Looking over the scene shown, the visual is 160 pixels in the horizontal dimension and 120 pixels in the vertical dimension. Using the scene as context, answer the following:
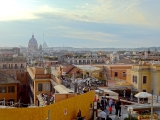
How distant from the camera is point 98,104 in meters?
17.7

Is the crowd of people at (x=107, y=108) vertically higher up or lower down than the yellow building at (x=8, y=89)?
higher up

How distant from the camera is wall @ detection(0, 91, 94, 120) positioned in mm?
12055

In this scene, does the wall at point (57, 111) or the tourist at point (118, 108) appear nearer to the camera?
the wall at point (57, 111)

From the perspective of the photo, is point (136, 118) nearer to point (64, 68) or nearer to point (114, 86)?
point (114, 86)

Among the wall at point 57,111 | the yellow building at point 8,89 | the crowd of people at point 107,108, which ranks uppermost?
the wall at point 57,111

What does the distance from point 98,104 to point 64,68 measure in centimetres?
2649

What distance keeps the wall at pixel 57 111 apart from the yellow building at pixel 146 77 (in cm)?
2209

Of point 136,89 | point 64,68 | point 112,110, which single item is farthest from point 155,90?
point 112,110

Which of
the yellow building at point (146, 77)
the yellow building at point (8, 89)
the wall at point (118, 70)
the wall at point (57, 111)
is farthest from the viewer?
the wall at point (118, 70)

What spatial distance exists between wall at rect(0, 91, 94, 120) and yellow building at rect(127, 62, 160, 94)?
22.1 meters

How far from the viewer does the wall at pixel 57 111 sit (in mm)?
12055

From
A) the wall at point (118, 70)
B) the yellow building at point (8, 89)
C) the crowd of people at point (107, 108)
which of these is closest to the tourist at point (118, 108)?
the crowd of people at point (107, 108)

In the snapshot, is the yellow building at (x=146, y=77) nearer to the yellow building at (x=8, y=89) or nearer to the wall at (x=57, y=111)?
the yellow building at (x=8, y=89)

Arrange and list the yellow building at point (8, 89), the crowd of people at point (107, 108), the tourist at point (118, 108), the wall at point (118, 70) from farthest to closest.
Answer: the wall at point (118, 70)
the yellow building at point (8, 89)
the tourist at point (118, 108)
the crowd of people at point (107, 108)
